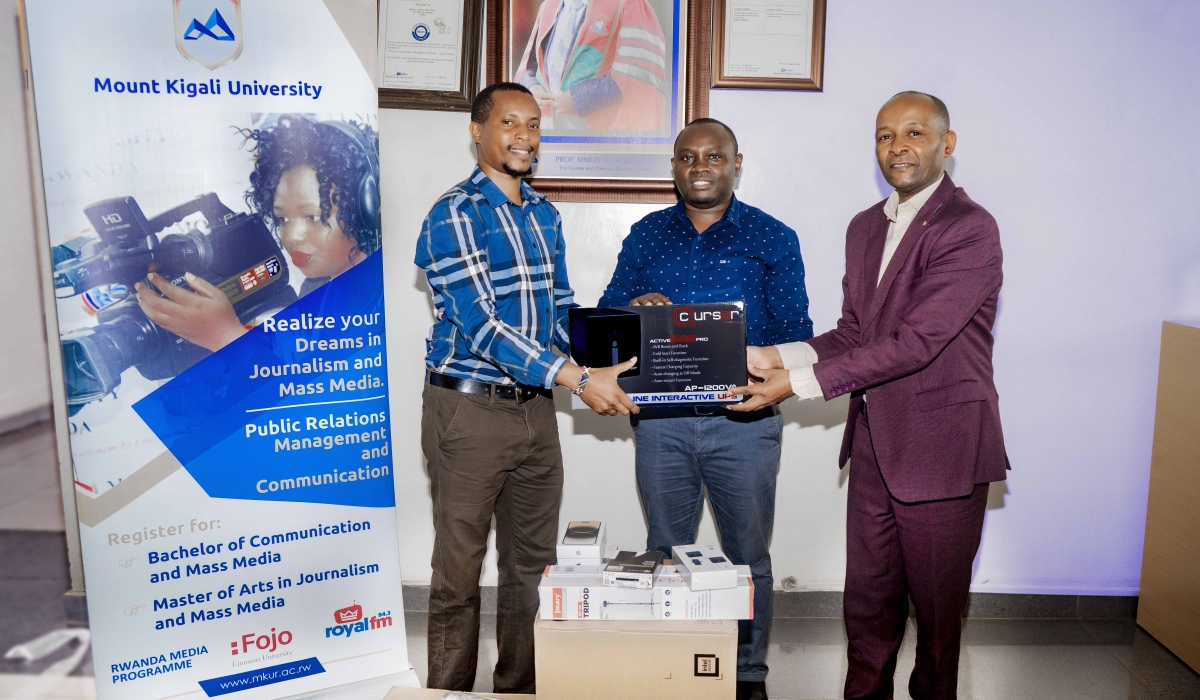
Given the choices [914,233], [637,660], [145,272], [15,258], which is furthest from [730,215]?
[15,258]

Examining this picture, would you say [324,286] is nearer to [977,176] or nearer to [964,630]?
[977,176]

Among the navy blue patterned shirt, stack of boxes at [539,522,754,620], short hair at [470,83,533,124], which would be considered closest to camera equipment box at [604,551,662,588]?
stack of boxes at [539,522,754,620]

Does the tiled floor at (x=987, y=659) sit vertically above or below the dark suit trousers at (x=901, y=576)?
below

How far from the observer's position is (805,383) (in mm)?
2074

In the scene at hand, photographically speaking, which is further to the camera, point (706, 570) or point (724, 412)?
point (724, 412)

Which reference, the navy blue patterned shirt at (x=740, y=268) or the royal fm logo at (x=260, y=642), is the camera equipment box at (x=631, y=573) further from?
the royal fm logo at (x=260, y=642)

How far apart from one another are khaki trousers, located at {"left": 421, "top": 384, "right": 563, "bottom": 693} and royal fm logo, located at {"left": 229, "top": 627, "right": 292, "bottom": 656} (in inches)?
18.5

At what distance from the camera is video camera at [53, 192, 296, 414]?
2004 millimetres

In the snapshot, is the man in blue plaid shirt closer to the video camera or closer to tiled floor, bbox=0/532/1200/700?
the video camera

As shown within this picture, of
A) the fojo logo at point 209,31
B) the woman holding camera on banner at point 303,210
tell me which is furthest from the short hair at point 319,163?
the fojo logo at point 209,31

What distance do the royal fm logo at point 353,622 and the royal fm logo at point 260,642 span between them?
0.12 meters

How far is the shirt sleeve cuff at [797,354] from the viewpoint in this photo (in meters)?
2.24

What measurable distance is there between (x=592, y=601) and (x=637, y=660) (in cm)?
16

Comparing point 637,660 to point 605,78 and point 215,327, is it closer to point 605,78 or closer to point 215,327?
point 215,327
